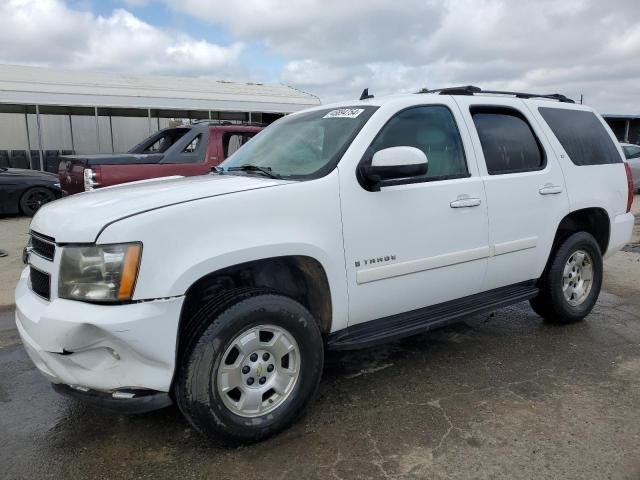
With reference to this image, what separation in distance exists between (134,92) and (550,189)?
15.7 meters

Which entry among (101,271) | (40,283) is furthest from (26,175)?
(101,271)

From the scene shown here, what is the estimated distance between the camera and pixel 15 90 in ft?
50.2

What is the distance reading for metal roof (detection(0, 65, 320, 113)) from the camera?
1569 cm

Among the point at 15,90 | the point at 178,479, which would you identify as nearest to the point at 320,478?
the point at 178,479

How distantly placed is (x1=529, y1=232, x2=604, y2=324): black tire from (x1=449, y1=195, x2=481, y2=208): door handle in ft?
4.01

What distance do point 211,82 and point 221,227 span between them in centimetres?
2068

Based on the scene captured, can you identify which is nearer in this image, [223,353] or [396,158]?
[223,353]

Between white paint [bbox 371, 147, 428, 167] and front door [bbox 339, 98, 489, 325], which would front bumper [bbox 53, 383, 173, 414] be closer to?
front door [bbox 339, 98, 489, 325]

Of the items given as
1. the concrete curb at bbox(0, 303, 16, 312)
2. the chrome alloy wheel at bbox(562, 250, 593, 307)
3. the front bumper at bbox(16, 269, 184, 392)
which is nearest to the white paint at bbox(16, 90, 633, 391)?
the front bumper at bbox(16, 269, 184, 392)

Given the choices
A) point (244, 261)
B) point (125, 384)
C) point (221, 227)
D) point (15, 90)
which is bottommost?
point (125, 384)

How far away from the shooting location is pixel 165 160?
7.18 m

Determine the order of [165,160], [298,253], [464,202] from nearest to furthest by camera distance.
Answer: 1. [298,253]
2. [464,202]
3. [165,160]

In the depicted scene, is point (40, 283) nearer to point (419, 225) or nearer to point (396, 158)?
point (396, 158)

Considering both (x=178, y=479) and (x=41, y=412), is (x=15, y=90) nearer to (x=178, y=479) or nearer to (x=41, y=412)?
(x=41, y=412)
